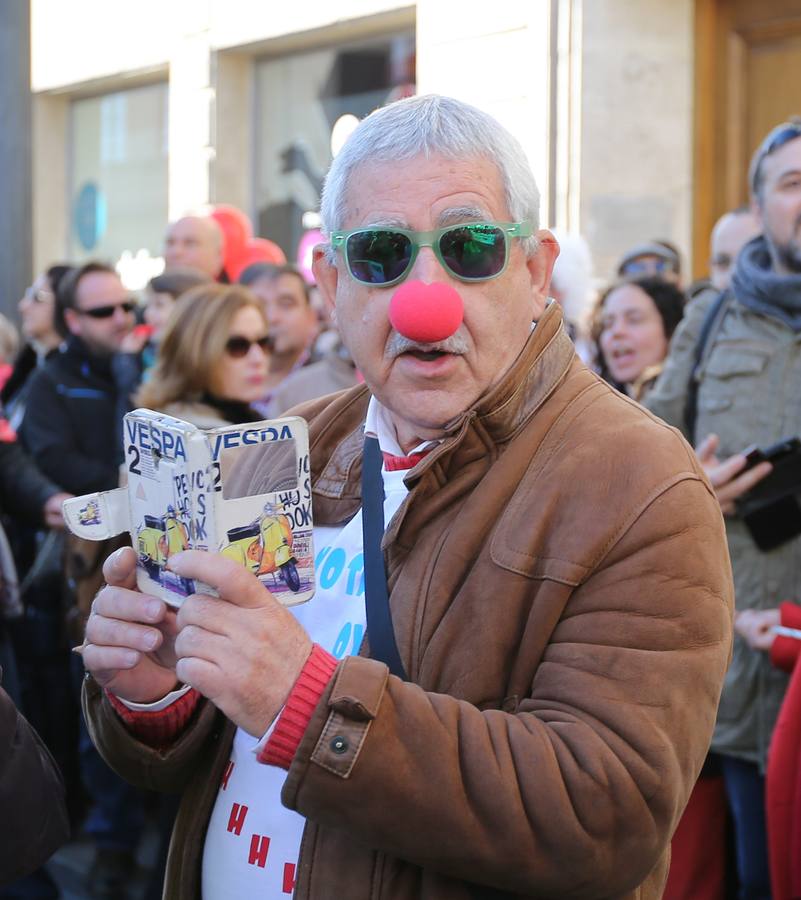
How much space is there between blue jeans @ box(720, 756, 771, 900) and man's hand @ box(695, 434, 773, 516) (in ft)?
2.35

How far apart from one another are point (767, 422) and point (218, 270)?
13.4 feet

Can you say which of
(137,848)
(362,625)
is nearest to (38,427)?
(137,848)

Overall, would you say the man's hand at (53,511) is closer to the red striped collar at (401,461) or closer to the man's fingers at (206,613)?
the red striped collar at (401,461)

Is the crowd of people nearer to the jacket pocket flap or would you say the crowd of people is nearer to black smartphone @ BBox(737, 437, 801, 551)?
the jacket pocket flap

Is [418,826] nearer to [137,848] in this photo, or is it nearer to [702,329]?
[702,329]

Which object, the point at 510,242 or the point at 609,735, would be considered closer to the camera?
the point at 609,735

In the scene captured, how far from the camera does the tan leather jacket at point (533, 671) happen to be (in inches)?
63.5

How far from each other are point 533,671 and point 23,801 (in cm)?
72

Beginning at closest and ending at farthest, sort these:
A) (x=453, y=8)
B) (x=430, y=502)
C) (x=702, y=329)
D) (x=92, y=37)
Answer: (x=430, y=502) → (x=702, y=329) → (x=453, y=8) → (x=92, y=37)

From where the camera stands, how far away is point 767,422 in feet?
11.4

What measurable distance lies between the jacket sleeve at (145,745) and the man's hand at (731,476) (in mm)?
1686

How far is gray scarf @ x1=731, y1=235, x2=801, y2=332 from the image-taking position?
3.45m

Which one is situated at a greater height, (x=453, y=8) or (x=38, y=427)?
(x=453, y=8)

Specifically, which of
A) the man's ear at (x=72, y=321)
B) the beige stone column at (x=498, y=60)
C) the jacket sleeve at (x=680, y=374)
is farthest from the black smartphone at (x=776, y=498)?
the beige stone column at (x=498, y=60)
